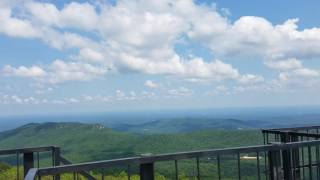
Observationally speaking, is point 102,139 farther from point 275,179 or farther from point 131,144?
point 275,179

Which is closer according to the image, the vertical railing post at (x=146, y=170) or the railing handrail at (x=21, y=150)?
the vertical railing post at (x=146, y=170)

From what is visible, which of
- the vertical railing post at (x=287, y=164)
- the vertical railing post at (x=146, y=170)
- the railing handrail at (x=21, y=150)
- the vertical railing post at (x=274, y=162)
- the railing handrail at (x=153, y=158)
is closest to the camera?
the railing handrail at (x=153, y=158)

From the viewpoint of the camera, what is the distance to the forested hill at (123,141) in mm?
86625

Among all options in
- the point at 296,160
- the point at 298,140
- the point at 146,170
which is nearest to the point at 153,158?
the point at 146,170

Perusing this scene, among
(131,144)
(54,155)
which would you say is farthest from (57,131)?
(54,155)

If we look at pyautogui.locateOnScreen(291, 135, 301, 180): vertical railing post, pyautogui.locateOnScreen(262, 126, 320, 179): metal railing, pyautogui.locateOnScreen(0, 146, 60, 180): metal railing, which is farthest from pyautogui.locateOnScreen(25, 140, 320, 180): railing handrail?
pyautogui.locateOnScreen(0, 146, 60, 180): metal railing

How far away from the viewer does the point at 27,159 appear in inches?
253

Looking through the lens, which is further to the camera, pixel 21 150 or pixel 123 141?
pixel 123 141

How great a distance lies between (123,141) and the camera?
363ft

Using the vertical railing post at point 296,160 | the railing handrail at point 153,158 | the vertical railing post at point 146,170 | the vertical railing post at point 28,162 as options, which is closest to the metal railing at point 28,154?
the vertical railing post at point 28,162

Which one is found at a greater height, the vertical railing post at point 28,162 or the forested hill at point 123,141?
the vertical railing post at point 28,162

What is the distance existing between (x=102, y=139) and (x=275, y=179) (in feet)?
387

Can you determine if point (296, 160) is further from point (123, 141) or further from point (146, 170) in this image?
point (123, 141)

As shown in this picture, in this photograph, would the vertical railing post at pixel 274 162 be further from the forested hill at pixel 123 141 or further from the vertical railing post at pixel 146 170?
the forested hill at pixel 123 141
